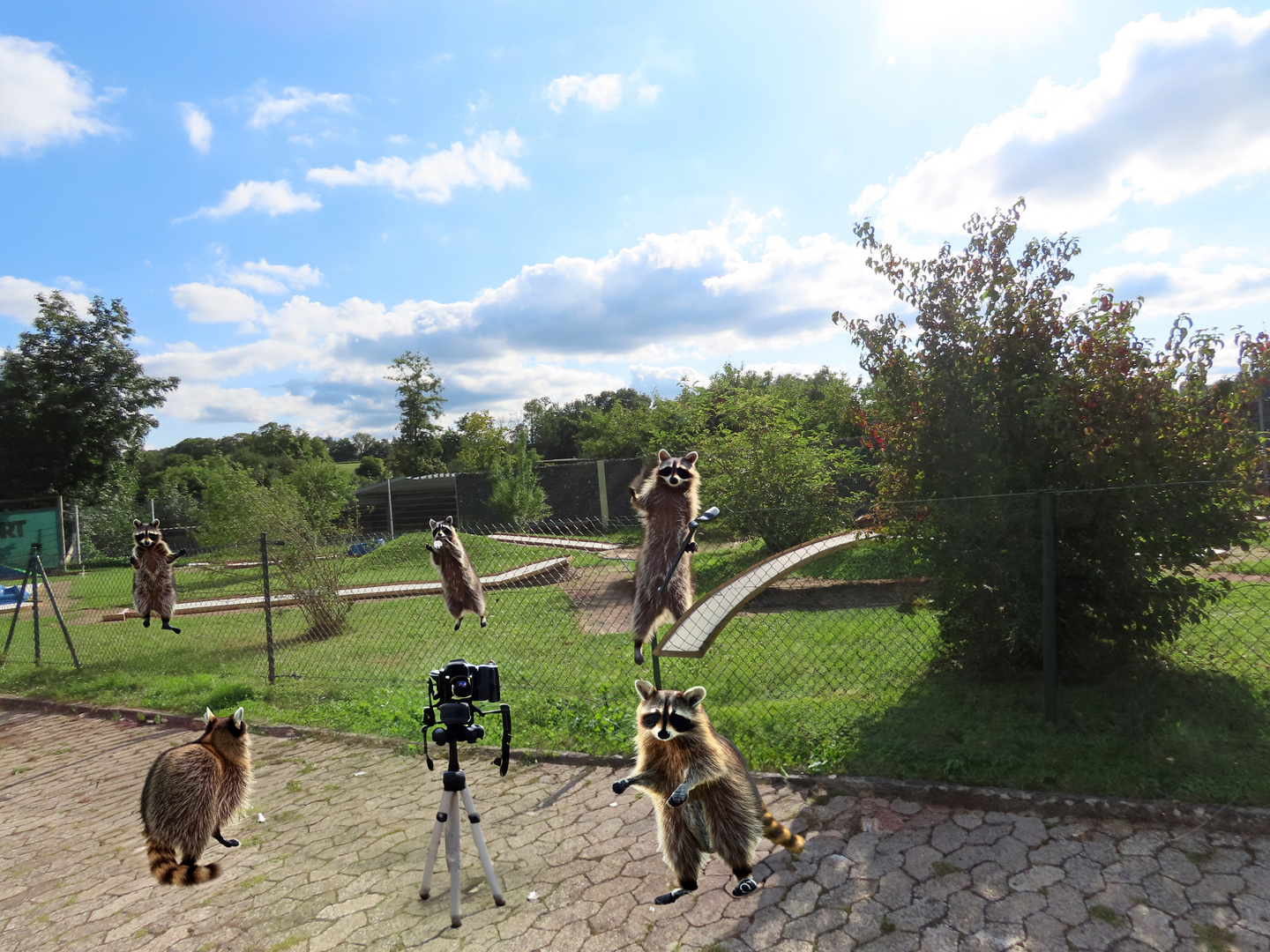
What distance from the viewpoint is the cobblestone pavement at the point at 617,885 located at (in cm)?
291

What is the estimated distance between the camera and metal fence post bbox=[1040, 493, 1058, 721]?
4.57 m

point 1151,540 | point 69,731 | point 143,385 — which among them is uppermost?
point 143,385

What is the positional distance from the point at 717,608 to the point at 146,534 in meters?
3.43

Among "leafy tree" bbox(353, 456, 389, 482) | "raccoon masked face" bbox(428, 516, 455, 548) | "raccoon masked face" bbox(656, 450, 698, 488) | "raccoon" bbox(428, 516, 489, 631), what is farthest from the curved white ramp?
"leafy tree" bbox(353, 456, 389, 482)

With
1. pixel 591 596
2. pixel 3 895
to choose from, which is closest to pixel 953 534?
pixel 591 596

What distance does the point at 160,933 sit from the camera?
11.1 ft

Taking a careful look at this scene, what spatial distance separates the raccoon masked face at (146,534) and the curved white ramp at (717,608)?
10.1ft

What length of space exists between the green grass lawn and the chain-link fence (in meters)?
0.03

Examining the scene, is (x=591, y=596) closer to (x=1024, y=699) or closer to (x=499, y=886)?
(x=499, y=886)

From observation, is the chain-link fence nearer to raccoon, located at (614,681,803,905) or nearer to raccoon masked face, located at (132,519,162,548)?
raccoon, located at (614,681,803,905)

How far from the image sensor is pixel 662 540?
3074 millimetres

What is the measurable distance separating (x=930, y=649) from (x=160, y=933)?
6.17 meters

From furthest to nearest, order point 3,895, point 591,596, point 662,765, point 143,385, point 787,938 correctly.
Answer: point 143,385, point 591,596, point 3,895, point 787,938, point 662,765

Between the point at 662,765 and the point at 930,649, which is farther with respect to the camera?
the point at 930,649
